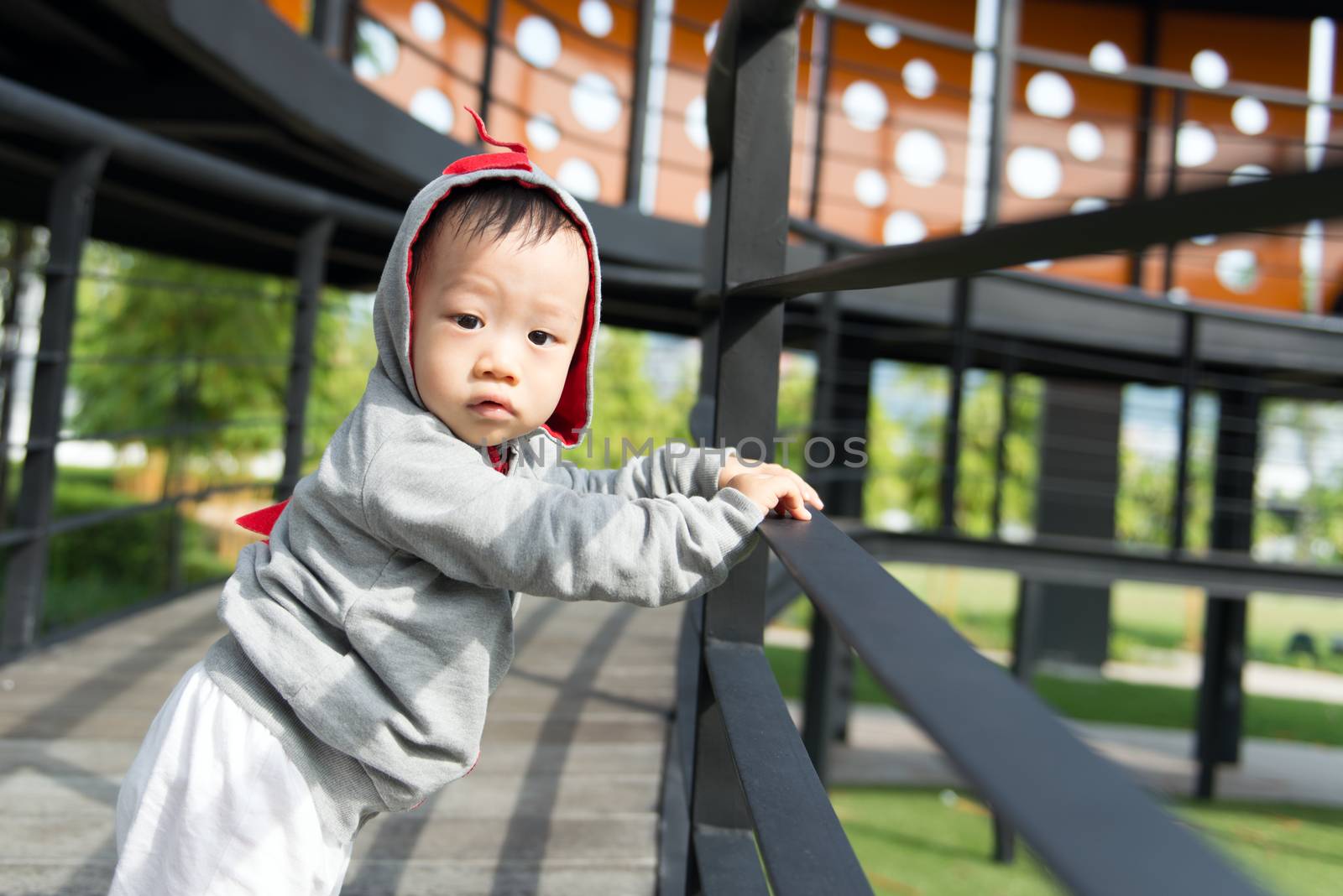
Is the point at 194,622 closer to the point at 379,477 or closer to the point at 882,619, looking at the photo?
the point at 379,477

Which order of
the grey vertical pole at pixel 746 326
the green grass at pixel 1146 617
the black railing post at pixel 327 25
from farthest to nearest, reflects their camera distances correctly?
the green grass at pixel 1146 617 → the black railing post at pixel 327 25 → the grey vertical pole at pixel 746 326

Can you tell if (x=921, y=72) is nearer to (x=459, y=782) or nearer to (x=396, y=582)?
(x=459, y=782)

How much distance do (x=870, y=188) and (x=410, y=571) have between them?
696 centimetres

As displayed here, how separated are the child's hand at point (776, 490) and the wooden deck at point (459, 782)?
755 mm

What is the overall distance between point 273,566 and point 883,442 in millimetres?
15177

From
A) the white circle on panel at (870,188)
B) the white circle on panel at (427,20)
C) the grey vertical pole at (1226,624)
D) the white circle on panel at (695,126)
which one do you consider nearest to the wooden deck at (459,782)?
the white circle on panel at (427,20)

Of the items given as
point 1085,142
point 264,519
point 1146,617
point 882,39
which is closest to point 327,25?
point 264,519

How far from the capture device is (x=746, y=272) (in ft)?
3.80

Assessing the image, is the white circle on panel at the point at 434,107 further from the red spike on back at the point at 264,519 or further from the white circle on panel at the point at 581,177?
the red spike on back at the point at 264,519

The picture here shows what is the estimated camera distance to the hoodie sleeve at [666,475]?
3.34 feet

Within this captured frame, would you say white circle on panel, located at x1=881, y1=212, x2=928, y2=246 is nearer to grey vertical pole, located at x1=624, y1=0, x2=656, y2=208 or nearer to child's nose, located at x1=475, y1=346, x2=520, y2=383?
grey vertical pole, located at x1=624, y1=0, x2=656, y2=208

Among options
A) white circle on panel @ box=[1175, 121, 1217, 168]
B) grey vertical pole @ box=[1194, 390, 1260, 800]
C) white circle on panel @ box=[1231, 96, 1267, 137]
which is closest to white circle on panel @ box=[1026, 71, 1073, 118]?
white circle on panel @ box=[1175, 121, 1217, 168]

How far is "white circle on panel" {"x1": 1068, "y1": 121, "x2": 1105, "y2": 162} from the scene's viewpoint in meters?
7.59

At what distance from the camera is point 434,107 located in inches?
236
